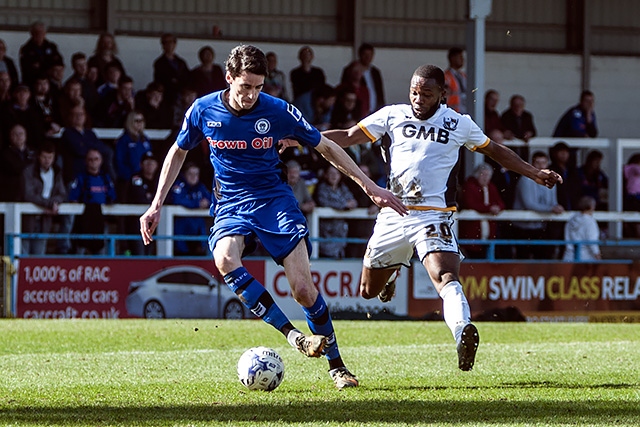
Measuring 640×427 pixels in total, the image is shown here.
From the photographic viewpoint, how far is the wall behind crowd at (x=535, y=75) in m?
23.2

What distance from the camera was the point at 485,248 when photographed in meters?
18.4

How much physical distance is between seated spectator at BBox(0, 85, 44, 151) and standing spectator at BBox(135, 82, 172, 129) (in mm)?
1614

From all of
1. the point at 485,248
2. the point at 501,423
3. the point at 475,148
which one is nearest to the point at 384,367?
the point at 475,148

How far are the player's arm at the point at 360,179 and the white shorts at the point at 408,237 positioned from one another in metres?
0.94

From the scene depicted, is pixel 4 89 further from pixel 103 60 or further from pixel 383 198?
pixel 383 198

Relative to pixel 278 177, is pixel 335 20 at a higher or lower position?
higher

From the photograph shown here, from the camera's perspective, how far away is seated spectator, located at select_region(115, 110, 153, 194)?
689 inches

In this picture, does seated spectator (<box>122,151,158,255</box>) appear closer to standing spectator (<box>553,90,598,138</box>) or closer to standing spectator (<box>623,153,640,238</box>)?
standing spectator (<box>553,90,598,138</box>)

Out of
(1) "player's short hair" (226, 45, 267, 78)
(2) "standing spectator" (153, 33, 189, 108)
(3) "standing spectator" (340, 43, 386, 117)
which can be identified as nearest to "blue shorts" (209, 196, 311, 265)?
(1) "player's short hair" (226, 45, 267, 78)

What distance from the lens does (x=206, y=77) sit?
18.8 metres

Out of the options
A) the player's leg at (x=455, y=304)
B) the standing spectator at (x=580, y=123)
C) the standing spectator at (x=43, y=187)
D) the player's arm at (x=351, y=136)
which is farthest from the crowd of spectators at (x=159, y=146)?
the player's leg at (x=455, y=304)

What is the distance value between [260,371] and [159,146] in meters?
10.8

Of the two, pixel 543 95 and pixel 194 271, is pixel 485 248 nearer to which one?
pixel 194 271

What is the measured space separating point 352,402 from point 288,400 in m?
0.40
